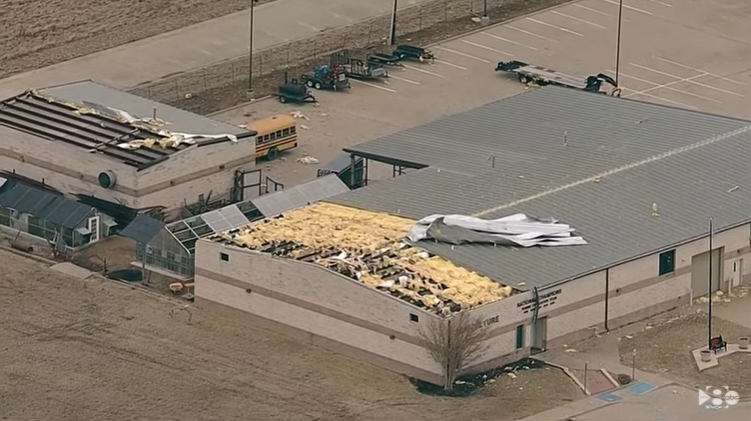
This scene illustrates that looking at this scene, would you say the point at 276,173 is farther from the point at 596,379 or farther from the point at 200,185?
the point at 596,379

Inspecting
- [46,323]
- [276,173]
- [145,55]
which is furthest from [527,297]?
[145,55]

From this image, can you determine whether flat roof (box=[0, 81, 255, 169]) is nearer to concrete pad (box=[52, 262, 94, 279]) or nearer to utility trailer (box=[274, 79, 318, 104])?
concrete pad (box=[52, 262, 94, 279])

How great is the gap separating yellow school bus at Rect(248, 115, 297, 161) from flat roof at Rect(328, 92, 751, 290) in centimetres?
1105

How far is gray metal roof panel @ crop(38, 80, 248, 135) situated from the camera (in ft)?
340

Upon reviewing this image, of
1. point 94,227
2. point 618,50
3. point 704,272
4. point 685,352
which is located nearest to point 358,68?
point 618,50

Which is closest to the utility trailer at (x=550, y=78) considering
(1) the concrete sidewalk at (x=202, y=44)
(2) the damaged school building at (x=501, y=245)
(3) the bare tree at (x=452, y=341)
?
(1) the concrete sidewalk at (x=202, y=44)

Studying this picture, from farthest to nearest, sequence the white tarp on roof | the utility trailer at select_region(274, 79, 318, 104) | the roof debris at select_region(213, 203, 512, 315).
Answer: the utility trailer at select_region(274, 79, 318, 104), the white tarp on roof, the roof debris at select_region(213, 203, 512, 315)

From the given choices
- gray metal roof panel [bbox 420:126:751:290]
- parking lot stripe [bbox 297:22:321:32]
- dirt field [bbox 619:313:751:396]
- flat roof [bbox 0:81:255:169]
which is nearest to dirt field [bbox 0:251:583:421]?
dirt field [bbox 619:313:751:396]

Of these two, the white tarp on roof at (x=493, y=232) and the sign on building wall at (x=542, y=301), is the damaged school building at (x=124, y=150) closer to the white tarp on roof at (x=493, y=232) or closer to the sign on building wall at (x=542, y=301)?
the white tarp on roof at (x=493, y=232)

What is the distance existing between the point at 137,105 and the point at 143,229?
12.7 m

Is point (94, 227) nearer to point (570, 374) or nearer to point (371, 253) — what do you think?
point (371, 253)

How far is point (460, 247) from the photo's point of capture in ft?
292

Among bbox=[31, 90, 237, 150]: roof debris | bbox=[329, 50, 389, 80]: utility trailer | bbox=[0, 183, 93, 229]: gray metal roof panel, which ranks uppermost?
bbox=[31, 90, 237, 150]: roof debris

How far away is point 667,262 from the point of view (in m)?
90.8
